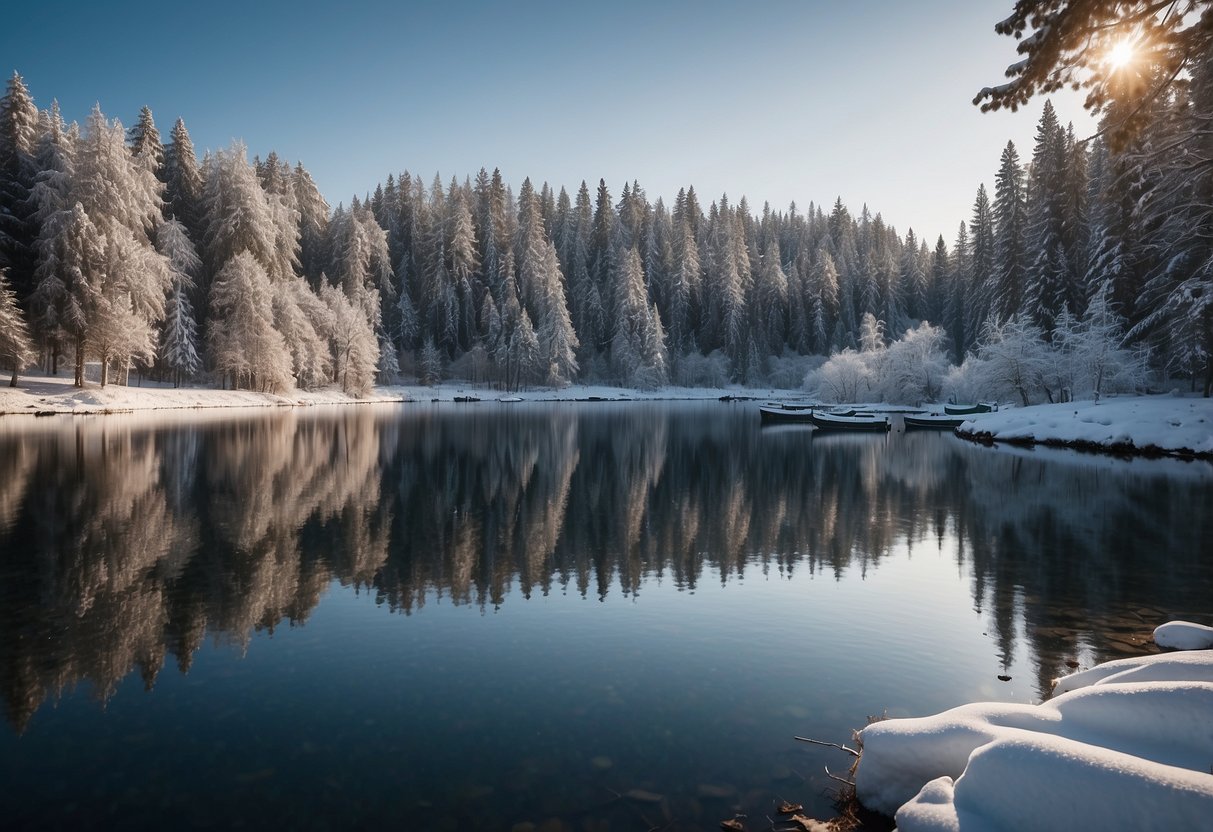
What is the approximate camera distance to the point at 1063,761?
13.4ft

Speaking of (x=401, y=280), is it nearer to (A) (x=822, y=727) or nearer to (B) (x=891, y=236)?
(B) (x=891, y=236)

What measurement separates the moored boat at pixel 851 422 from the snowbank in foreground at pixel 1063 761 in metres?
42.9

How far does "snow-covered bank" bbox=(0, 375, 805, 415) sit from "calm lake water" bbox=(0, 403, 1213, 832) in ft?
81.7

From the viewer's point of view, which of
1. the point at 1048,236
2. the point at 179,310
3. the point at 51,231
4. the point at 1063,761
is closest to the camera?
the point at 1063,761

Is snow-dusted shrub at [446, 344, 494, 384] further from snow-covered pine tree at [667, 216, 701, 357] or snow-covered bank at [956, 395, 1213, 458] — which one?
snow-covered bank at [956, 395, 1213, 458]

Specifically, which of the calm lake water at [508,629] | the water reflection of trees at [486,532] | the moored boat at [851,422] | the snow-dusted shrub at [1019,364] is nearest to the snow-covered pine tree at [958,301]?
the snow-dusted shrub at [1019,364]

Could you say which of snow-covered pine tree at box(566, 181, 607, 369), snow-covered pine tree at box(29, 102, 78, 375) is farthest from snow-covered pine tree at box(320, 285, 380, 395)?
snow-covered pine tree at box(566, 181, 607, 369)

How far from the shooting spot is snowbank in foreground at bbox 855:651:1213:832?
3727mm

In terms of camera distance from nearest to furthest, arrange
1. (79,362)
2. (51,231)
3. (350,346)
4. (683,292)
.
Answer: (51,231), (79,362), (350,346), (683,292)

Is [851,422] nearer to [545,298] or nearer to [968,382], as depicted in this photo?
[968,382]

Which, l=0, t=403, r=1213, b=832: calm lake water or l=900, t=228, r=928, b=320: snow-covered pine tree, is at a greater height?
l=900, t=228, r=928, b=320: snow-covered pine tree

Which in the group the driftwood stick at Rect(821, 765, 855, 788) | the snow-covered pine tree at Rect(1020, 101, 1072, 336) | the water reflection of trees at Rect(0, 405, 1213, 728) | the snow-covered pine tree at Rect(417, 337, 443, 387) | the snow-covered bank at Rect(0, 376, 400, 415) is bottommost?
the driftwood stick at Rect(821, 765, 855, 788)

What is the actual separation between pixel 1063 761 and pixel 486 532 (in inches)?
486

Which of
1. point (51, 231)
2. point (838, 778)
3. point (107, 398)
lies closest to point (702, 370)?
point (107, 398)
